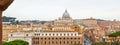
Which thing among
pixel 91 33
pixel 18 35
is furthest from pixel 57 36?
pixel 91 33

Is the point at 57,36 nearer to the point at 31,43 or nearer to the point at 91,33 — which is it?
the point at 31,43

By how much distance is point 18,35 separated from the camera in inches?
2675

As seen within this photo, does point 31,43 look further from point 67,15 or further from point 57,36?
point 67,15

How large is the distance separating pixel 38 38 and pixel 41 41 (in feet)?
2.02

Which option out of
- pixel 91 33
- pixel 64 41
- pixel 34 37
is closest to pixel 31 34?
pixel 34 37

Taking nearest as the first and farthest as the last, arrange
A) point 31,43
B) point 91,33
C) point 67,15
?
point 31,43 < point 91,33 < point 67,15

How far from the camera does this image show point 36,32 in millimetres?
70625

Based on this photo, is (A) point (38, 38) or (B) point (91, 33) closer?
(A) point (38, 38)

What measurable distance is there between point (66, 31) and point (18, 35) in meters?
6.89

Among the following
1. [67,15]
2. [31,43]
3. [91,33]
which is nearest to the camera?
[31,43]

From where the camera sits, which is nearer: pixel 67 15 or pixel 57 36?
pixel 57 36

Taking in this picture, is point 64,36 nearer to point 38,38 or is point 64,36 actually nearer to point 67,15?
point 38,38

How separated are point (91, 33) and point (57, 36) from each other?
3865 cm

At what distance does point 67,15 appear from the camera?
13912 centimetres
